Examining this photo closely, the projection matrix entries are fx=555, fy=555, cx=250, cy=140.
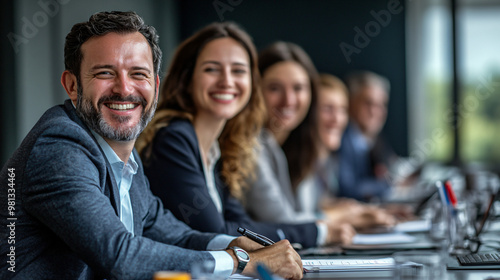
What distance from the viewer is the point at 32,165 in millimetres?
1198

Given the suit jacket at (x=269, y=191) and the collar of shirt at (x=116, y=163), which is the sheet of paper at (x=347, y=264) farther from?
the suit jacket at (x=269, y=191)

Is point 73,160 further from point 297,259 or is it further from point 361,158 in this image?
point 361,158

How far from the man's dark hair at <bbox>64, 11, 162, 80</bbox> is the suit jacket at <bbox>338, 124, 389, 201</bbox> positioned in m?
3.06

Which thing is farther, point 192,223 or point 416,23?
point 416,23

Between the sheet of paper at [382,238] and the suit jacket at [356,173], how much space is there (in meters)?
Result: 1.84

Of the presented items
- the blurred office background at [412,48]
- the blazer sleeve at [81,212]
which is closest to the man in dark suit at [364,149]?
the blurred office background at [412,48]

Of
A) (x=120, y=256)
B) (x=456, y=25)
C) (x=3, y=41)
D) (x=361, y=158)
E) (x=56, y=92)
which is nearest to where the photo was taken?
(x=120, y=256)

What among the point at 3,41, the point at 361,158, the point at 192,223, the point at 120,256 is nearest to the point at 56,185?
the point at 120,256

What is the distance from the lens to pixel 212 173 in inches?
83.1

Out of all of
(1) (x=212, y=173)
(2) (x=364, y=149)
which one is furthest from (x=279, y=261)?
(2) (x=364, y=149)

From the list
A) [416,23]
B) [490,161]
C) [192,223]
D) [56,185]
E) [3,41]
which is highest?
[416,23]

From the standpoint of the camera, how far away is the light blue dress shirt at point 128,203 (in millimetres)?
1272

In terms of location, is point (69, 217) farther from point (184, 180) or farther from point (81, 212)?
point (184, 180)

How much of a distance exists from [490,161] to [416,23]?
192cm
